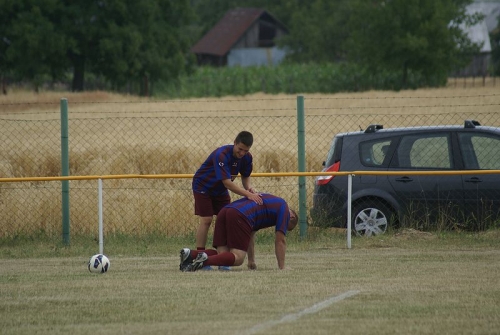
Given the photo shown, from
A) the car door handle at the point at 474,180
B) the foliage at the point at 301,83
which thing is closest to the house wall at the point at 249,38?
the foliage at the point at 301,83

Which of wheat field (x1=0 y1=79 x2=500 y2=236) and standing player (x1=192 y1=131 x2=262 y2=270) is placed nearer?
standing player (x1=192 y1=131 x2=262 y2=270)

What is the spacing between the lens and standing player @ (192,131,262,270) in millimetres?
10375

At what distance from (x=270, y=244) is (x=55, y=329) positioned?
585 centimetres

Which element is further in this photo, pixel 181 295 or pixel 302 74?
pixel 302 74

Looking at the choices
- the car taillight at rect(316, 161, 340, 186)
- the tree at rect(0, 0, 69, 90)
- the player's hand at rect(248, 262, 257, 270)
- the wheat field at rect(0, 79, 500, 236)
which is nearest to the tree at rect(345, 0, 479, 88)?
the tree at rect(0, 0, 69, 90)

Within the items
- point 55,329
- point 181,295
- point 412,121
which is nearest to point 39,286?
point 181,295

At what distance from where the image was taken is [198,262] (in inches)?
405

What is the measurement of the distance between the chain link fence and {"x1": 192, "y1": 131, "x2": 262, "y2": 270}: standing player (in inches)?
101

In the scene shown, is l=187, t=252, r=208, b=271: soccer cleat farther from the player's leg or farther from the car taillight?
the car taillight

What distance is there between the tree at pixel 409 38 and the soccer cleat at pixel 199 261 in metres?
Answer: 48.4

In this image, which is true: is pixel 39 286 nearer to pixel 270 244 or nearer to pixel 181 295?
pixel 181 295

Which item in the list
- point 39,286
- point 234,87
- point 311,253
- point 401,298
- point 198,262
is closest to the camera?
point 401,298

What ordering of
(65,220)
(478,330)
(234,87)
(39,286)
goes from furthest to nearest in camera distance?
(234,87) < (65,220) < (39,286) < (478,330)

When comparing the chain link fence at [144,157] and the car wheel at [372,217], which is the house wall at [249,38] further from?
the car wheel at [372,217]
